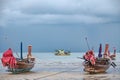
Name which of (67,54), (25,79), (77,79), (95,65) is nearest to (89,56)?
(95,65)

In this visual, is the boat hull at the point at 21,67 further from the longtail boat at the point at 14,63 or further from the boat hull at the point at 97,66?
the boat hull at the point at 97,66

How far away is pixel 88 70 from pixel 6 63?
23.4 feet

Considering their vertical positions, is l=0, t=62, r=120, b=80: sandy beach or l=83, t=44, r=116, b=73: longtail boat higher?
l=83, t=44, r=116, b=73: longtail boat

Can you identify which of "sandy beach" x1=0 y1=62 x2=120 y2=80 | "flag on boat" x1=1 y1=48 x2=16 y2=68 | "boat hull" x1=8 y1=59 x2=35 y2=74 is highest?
"flag on boat" x1=1 y1=48 x2=16 y2=68

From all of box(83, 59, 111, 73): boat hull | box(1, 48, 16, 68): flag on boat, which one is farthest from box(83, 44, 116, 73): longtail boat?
box(1, 48, 16, 68): flag on boat

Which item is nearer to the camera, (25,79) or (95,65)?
(25,79)

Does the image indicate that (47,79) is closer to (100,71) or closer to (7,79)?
(7,79)

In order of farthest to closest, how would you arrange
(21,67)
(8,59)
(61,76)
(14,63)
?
(21,67), (14,63), (8,59), (61,76)

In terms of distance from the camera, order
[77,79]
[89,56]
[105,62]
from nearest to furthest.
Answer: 1. [77,79]
2. [89,56]
3. [105,62]

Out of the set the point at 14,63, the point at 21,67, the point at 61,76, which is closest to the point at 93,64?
the point at 61,76

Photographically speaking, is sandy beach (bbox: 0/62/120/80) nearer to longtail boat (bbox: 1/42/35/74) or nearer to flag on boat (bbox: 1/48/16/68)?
longtail boat (bbox: 1/42/35/74)

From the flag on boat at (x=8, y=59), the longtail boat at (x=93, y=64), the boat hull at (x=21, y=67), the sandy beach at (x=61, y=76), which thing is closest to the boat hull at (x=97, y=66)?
the longtail boat at (x=93, y=64)

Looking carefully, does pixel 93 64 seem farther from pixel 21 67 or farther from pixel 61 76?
pixel 21 67

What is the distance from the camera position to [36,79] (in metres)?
25.1
